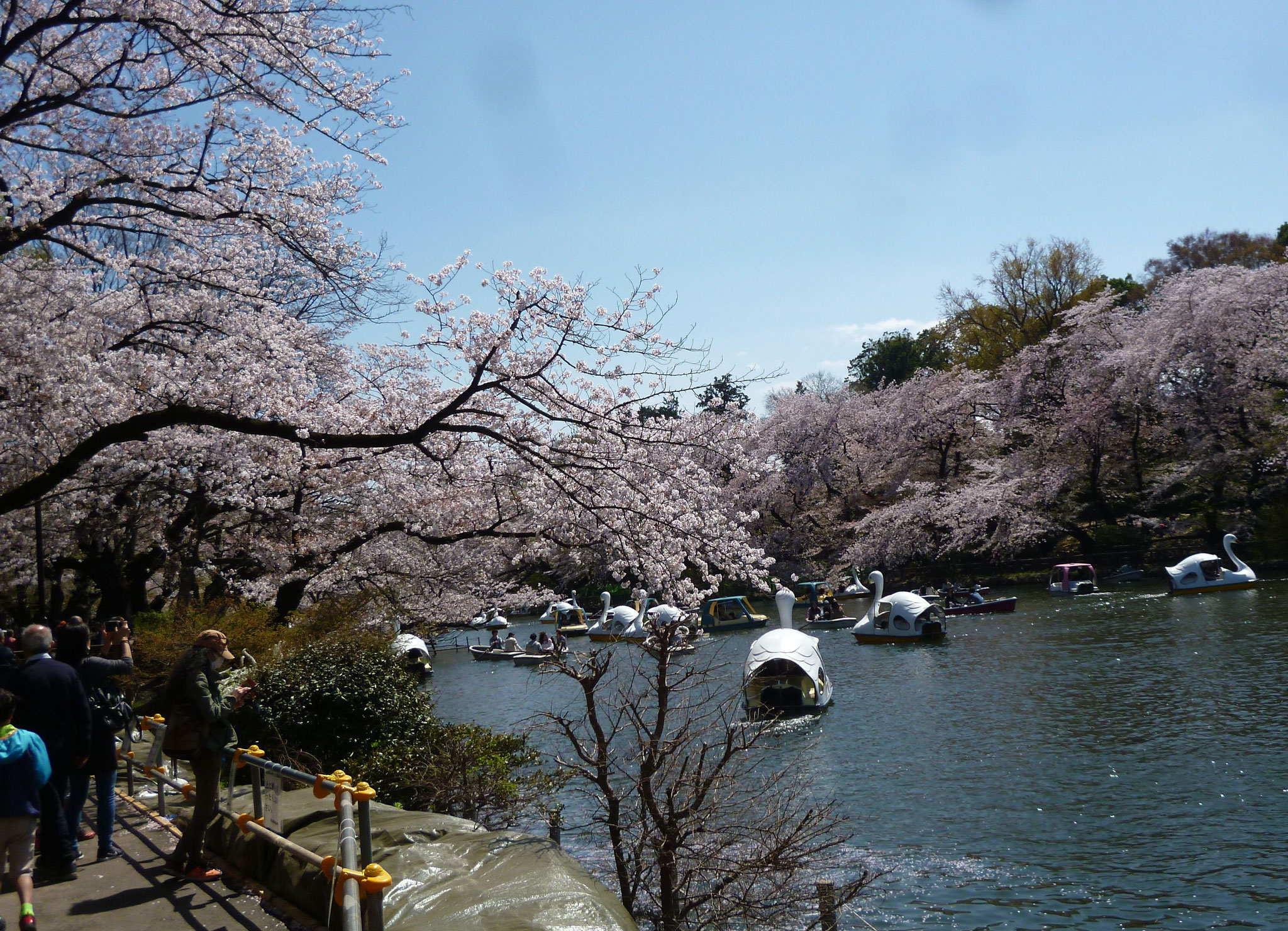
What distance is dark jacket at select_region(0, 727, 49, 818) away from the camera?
4953 millimetres

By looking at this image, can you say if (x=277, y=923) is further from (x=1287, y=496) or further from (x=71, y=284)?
(x=1287, y=496)

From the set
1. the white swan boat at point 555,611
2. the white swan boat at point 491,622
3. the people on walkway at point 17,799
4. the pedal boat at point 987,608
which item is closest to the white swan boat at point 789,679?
the people on walkway at point 17,799

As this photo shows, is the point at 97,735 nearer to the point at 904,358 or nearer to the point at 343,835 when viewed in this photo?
the point at 343,835

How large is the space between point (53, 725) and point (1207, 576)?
3208cm

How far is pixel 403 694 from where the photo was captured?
9.80 m

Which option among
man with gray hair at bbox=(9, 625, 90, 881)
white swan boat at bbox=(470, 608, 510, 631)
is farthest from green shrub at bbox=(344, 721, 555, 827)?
white swan boat at bbox=(470, 608, 510, 631)

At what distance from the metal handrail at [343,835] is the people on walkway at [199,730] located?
160 millimetres

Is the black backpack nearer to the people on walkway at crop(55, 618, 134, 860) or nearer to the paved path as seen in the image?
the people on walkway at crop(55, 618, 134, 860)

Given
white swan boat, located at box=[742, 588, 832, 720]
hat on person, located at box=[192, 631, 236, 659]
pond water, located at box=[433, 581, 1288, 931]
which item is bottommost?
pond water, located at box=[433, 581, 1288, 931]

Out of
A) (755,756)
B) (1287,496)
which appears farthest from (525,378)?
(1287,496)

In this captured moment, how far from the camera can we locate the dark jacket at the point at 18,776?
495 cm

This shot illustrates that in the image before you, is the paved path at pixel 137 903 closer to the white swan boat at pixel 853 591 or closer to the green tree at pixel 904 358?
the white swan boat at pixel 853 591

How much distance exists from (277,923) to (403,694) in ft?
16.3

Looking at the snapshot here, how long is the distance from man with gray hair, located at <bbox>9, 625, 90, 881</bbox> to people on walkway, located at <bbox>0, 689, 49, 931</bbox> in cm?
81
